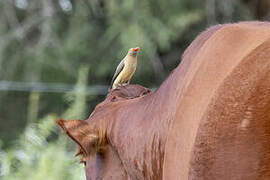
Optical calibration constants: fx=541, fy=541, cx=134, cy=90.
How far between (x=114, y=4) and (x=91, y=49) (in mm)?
532

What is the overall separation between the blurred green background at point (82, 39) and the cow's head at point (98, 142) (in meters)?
3.63

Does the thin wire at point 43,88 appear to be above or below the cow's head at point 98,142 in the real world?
below


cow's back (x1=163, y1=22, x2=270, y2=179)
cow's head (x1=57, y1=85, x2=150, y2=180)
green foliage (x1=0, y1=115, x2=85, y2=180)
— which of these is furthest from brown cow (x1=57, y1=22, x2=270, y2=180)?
green foliage (x1=0, y1=115, x2=85, y2=180)

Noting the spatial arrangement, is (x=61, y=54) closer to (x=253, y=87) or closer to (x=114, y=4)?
(x=114, y=4)

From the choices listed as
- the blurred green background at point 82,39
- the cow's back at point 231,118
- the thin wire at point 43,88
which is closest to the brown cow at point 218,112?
the cow's back at point 231,118

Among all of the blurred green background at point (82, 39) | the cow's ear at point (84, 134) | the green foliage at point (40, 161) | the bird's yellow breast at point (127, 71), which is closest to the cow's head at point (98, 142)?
the cow's ear at point (84, 134)

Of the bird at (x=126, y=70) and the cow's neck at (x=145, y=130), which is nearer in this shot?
the cow's neck at (x=145, y=130)

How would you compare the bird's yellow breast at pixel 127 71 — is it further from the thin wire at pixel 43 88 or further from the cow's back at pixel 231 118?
the thin wire at pixel 43 88

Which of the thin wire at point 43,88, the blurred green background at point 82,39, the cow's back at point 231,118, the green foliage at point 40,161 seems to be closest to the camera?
the cow's back at point 231,118

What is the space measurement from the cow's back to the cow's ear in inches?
9.5

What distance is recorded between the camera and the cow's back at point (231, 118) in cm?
59

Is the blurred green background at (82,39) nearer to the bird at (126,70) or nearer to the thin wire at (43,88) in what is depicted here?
the thin wire at (43,88)

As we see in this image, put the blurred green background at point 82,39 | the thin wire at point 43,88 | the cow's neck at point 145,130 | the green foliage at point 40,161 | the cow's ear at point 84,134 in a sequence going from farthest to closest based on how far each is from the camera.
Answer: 1. the blurred green background at point 82,39
2. the thin wire at point 43,88
3. the green foliage at point 40,161
4. the cow's ear at point 84,134
5. the cow's neck at point 145,130

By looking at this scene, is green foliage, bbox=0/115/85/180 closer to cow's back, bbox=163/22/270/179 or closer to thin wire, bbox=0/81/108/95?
cow's back, bbox=163/22/270/179
